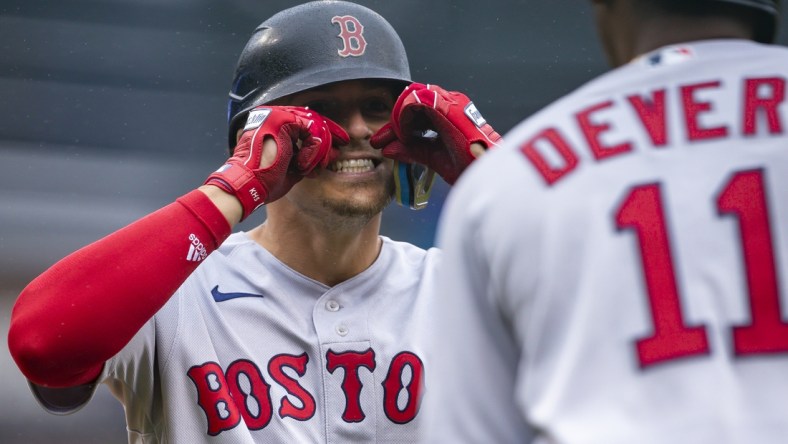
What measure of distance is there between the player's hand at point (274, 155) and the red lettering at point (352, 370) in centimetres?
37

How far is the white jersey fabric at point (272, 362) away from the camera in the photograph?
2223 millimetres

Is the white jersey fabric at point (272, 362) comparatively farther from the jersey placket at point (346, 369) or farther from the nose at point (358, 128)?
the nose at point (358, 128)

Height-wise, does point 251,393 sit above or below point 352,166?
below

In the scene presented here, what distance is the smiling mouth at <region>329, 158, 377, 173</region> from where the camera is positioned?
2.53m

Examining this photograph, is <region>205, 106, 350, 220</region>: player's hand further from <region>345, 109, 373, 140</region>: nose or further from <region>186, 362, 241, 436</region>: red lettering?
<region>186, 362, 241, 436</region>: red lettering

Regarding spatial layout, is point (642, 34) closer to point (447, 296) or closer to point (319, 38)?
point (447, 296)

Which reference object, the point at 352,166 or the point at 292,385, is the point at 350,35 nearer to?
the point at 352,166

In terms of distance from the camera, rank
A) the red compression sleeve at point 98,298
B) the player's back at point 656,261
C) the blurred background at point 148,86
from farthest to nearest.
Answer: the blurred background at point 148,86
the red compression sleeve at point 98,298
the player's back at point 656,261

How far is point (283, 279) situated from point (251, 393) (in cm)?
35

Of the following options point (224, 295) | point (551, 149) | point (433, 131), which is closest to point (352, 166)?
point (433, 131)

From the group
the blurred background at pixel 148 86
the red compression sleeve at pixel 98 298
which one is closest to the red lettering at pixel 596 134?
the red compression sleeve at pixel 98 298

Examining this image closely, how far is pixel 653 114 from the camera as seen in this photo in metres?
1.18

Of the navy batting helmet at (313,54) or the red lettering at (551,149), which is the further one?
the navy batting helmet at (313,54)

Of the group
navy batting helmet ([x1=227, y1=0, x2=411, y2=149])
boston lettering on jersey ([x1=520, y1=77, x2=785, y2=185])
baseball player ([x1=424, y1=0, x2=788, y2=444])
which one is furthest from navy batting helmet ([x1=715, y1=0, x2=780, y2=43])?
navy batting helmet ([x1=227, y1=0, x2=411, y2=149])
